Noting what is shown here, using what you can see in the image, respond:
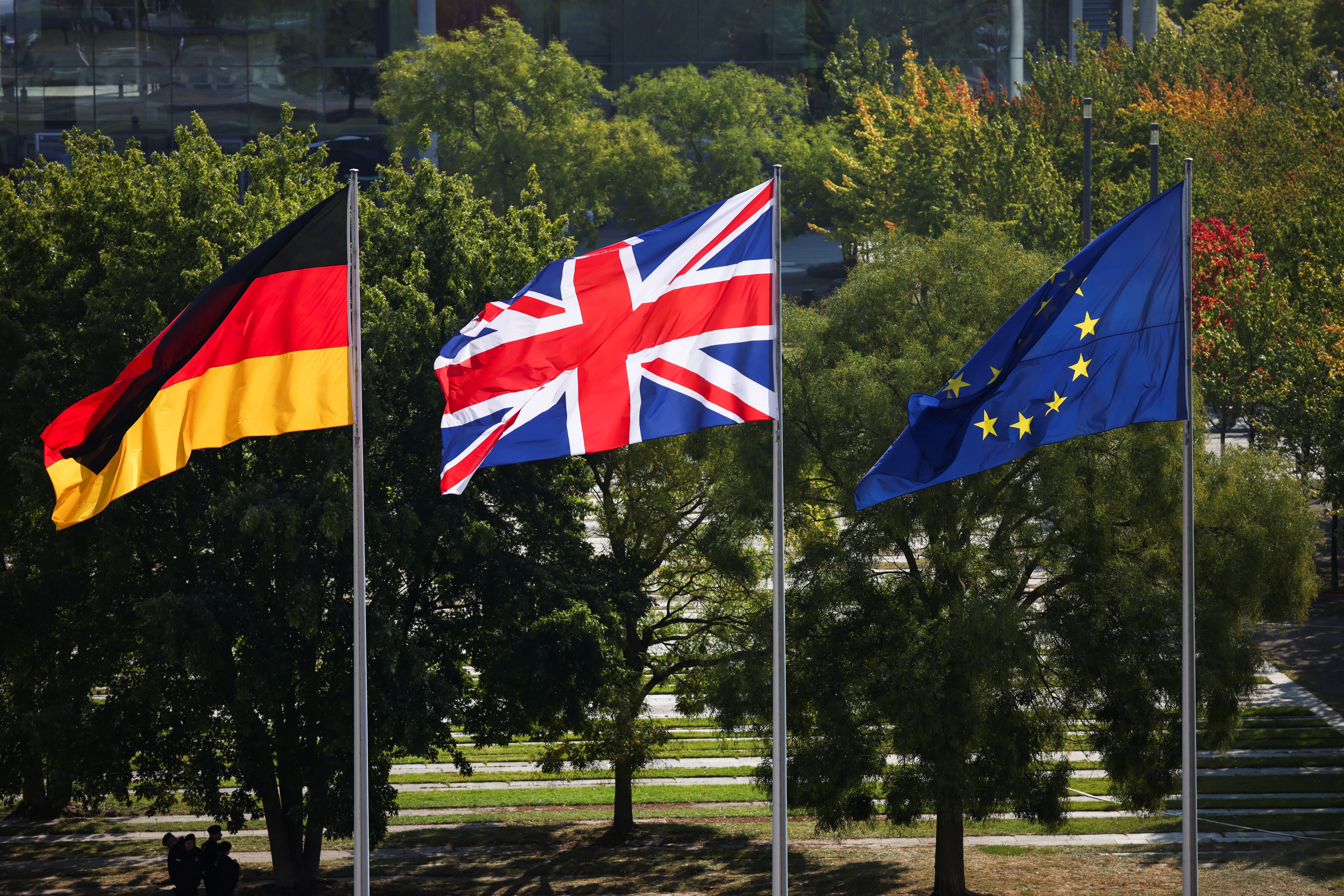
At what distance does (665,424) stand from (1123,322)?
14.4ft

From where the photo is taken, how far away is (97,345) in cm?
1981

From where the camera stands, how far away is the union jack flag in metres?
12.7

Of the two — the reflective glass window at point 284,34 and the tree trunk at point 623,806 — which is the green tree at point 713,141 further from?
the tree trunk at point 623,806

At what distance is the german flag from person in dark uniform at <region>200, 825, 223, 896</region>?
871cm

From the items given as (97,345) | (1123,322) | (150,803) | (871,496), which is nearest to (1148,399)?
(1123,322)

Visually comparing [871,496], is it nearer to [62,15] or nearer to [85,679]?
[85,679]

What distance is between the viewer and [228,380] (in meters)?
12.9

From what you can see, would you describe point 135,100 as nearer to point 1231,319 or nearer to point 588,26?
point 588,26

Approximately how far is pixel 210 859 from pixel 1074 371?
45.9ft

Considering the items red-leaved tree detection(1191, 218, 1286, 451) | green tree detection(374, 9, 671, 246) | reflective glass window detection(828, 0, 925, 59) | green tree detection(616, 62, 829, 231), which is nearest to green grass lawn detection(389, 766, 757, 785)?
red-leaved tree detection(1191, 218, 1286, 451)

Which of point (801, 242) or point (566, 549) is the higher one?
point (801, 242)

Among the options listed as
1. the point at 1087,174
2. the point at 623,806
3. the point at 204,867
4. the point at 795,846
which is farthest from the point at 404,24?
the point at 204,867

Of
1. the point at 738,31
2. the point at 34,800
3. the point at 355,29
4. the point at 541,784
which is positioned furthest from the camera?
the point at 738,31

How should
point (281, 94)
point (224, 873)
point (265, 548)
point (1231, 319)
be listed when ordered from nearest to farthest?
point (265, 548) → point (224, 873) → point (1231, 319) → point (281, 94)
